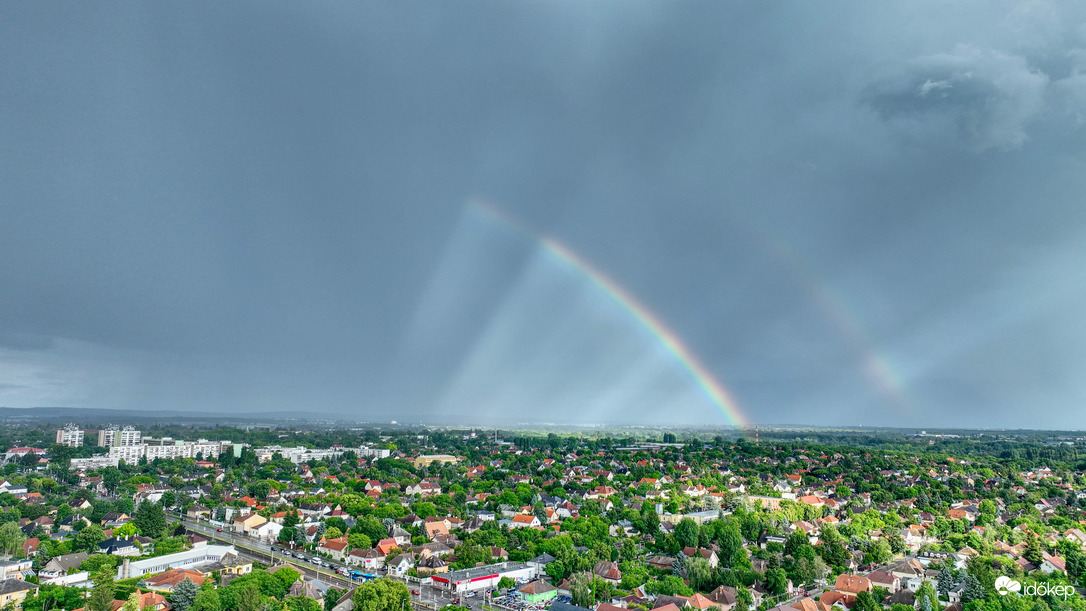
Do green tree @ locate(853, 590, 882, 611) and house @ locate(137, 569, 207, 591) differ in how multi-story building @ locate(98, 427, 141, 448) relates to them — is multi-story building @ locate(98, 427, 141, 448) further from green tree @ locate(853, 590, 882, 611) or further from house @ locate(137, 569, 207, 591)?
green tree @ locate(853, 590, 882, 611)

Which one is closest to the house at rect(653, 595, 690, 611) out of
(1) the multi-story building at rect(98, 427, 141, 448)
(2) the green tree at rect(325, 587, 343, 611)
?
(2) the green tree at rect(325, 587, 343, 611)

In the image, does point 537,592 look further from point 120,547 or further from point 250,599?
point 120,547

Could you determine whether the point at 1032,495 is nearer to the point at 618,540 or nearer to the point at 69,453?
the point at 618,540

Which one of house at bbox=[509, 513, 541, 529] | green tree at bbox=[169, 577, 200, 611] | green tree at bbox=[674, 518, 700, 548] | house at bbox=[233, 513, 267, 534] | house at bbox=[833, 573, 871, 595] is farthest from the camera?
house at bbox=[509, 513, 541, 529]

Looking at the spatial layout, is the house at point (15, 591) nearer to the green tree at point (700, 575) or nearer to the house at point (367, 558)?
the house at point (367, 558)

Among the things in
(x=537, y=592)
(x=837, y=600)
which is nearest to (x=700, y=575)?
(x=837, y=600)

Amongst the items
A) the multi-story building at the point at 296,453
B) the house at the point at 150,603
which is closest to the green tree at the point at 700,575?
the house at the point at 150,603
